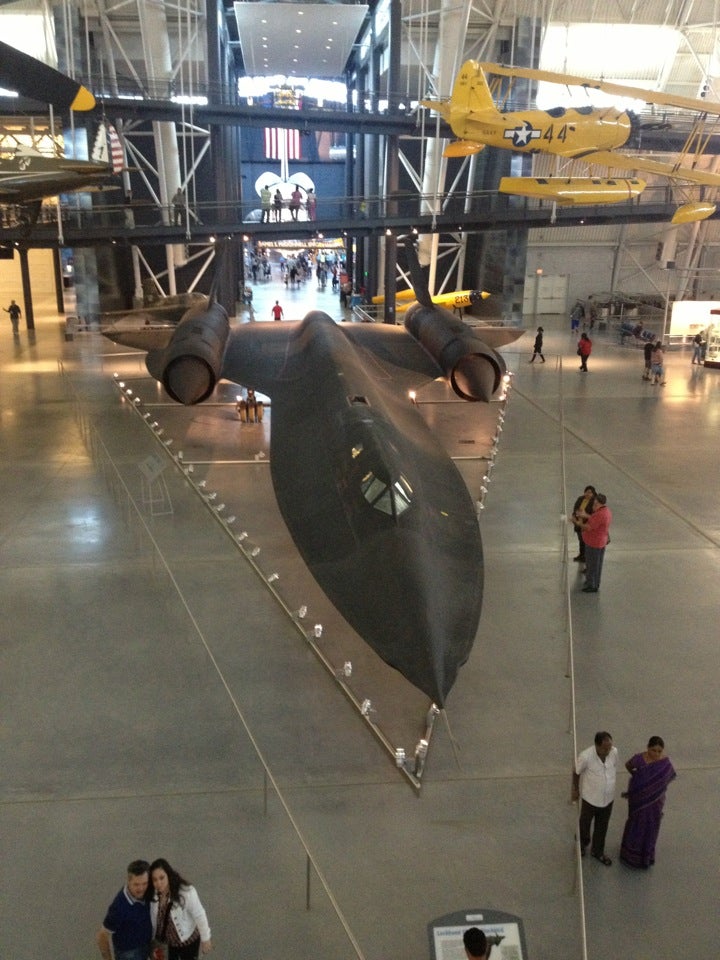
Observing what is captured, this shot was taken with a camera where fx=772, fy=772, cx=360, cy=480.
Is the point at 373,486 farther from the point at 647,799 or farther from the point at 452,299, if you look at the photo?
the point at 452,299

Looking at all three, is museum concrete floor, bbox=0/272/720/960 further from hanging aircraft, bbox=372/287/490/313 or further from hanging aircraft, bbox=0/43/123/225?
hanging aircraft, bbox=372/287/490/313

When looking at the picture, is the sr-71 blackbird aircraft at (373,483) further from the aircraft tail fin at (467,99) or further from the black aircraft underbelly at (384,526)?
the aircraft tail fin at (467,99)

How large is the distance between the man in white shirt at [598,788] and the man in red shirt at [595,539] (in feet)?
13.2

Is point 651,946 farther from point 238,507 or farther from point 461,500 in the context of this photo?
point 238,507

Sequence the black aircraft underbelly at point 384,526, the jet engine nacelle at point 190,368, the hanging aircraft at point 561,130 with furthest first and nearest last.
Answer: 1. the hanging aircraft at point 561,130
2. the jet engine nacelle at point 190,368
3. the black aircraft underbelly at point 384,526

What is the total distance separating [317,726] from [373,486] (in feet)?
7.12

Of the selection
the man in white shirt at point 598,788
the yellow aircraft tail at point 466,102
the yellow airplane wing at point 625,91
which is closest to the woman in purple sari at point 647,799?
the man in white shirt at point 598,788

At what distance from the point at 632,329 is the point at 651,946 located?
26.4m

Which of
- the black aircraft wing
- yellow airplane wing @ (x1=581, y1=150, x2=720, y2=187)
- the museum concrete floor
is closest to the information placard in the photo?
the museum concrete floor

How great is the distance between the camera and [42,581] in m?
9.12

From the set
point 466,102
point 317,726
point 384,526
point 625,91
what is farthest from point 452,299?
point 317,726

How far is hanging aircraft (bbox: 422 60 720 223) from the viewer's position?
21453mm

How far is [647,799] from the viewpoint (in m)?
4.92

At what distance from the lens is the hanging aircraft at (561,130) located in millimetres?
21453
